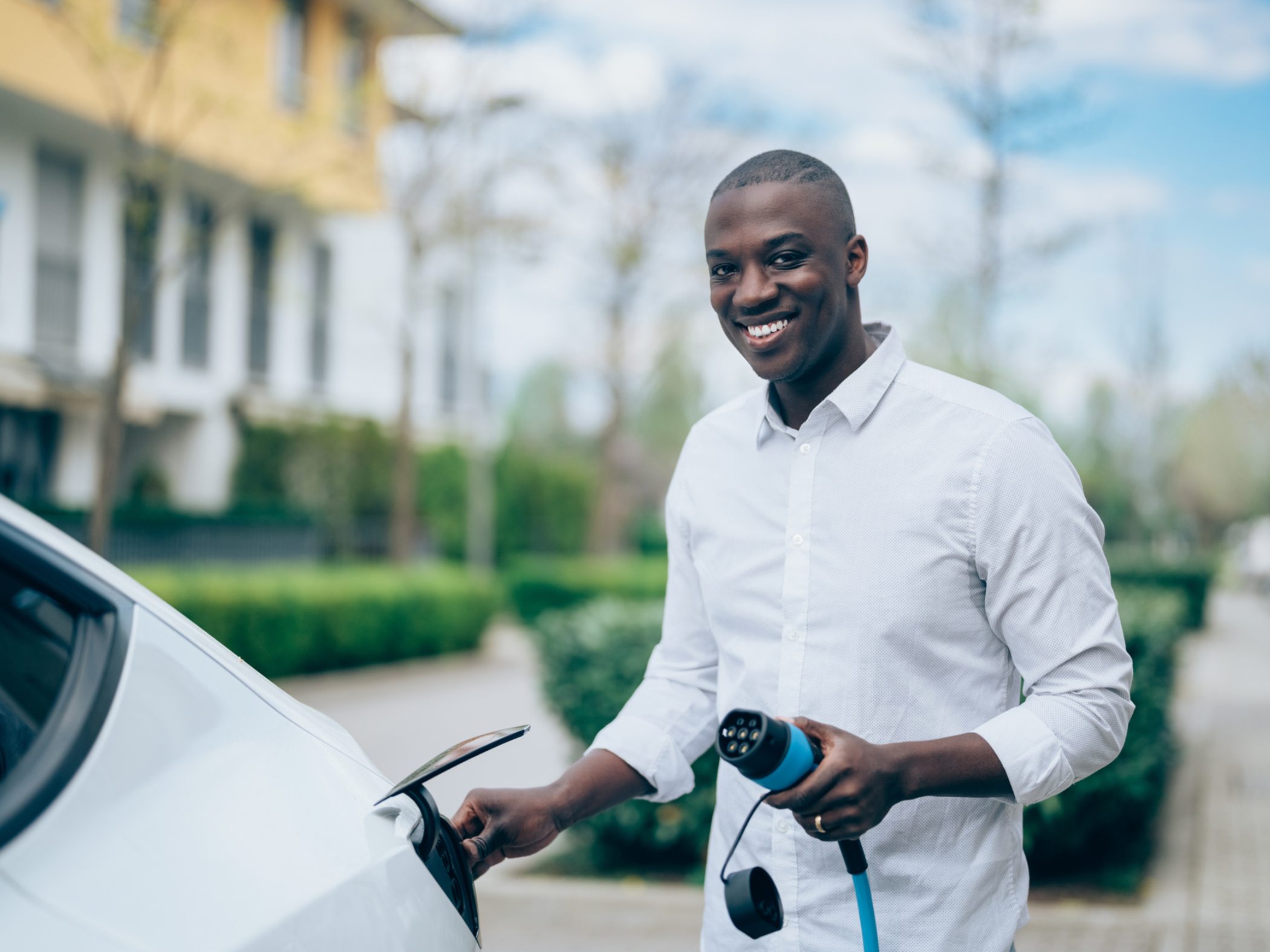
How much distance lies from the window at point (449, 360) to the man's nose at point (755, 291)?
27.7m

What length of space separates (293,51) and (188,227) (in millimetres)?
3658

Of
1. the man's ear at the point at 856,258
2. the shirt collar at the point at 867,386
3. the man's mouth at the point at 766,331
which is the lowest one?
the shirt collar at the point at 867,386

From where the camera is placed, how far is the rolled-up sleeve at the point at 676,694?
216 cm

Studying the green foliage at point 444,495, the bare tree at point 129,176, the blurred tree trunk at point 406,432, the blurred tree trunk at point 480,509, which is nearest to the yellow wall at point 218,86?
the bare tree at point 129,176

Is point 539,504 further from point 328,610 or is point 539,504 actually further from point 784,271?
point 784,271

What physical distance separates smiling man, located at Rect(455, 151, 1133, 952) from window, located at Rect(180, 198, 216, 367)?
1955 cm

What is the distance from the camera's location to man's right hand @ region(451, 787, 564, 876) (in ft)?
6.29

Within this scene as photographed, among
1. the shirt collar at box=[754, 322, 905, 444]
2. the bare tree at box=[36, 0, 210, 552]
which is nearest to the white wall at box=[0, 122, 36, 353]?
the bare tree at box=[36, 0, 210, 552]

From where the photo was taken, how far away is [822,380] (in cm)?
204

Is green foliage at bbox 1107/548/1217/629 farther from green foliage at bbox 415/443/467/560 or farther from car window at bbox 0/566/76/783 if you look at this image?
car window at bbox 0/566/76/783

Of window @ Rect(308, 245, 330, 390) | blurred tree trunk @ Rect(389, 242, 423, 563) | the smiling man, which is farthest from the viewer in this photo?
window @ Rect(308, 245, 330, 390)

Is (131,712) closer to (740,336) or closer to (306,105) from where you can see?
(740,336)

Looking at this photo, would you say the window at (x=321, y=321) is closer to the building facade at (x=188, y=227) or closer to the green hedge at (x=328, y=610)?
the building facade at (x=188, y=227)

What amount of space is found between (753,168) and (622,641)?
4611mm
